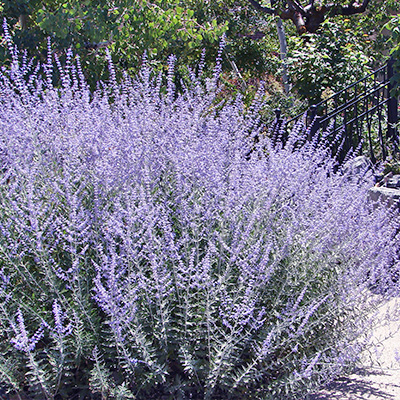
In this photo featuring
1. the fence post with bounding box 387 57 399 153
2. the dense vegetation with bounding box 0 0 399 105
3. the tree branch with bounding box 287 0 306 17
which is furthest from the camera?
the tree branch with bounding box 287 0 306 17

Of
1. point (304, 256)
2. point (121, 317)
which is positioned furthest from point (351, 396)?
point (121, 317)

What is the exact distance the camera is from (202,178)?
2891 millimetres

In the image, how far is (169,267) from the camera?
107 inches

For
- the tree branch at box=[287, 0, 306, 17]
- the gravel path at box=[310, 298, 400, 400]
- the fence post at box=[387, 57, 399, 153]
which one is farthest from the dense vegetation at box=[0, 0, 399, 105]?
the gravel path at box=[310, 298, 400, 400]

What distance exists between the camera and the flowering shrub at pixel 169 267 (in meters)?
2.41

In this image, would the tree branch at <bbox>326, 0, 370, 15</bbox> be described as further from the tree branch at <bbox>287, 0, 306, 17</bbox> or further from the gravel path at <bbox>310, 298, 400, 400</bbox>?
the gravel path at <bbox>310, 298, 400, 400</bbox>

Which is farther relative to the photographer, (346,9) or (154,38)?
(346,9)

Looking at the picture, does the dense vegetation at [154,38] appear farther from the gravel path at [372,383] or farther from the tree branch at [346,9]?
the gravel path at [372,383]

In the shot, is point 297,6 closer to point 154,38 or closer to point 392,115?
point 392,115

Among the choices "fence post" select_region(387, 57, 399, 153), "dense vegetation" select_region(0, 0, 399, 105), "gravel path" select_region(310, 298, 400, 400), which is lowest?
"gravel path" select_region(310, 298, 400, 400)

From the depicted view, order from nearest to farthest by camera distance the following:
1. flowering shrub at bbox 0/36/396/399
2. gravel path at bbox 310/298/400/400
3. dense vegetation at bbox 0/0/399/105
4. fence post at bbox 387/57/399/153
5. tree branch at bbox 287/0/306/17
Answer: flowering shrub at bbox 0/36/396/399, gravel path at bbox 310/298/400/400, dense vegetation at bbox 0/0/399/105, fence post at bbox 387/57/399/153, tree branch at bbox 287/0/306/17

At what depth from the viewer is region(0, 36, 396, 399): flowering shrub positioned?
2.41m

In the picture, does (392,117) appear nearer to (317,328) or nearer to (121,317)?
(317,328)

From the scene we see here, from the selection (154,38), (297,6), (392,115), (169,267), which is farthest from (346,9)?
(169,267)
